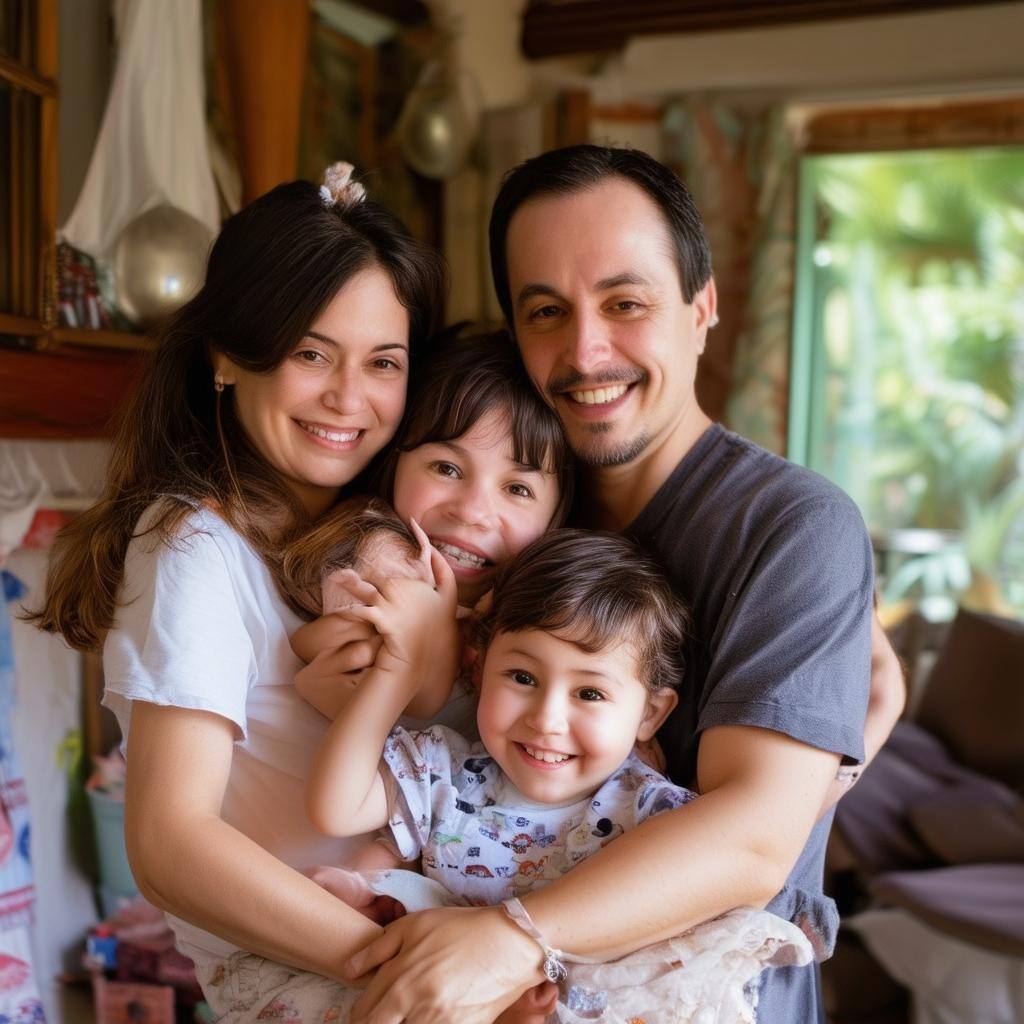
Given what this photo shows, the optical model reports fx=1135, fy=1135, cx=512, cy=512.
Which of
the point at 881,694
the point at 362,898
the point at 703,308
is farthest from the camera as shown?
the point at 703,308

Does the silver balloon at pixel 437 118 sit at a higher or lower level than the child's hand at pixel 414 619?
higher

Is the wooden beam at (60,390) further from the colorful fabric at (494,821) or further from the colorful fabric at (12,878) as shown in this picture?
the colorful fabric at (494,821)

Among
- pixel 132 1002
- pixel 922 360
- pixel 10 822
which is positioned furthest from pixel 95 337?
pixel 922 360

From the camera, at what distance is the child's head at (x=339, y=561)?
1.39 m

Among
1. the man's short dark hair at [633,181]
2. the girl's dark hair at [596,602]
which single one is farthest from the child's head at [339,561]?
the man's short dark hair at [633,181]

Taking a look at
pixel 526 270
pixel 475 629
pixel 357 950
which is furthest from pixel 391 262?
pixel 357 950

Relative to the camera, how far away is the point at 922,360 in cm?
461

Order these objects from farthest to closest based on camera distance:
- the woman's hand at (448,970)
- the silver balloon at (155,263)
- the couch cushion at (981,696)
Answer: the couch cushion at (981,696) → the silver balloon at (155,263) → the woman's hand at (448,970)

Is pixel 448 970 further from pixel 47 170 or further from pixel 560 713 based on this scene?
pixel 47 170

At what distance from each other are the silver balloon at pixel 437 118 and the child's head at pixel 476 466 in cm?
283

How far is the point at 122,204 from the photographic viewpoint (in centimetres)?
259

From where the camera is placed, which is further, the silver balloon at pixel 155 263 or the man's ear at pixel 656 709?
the silver balloon at pixel 155 263

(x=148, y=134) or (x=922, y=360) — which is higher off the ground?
(x=148, y=134)

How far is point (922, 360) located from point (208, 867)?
13.4ft
